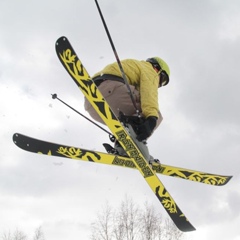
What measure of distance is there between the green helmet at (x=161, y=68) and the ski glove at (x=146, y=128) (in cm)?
88

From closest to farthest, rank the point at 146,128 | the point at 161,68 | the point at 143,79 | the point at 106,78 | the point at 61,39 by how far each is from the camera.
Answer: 1. the point at 61,39
2. the point at 146,128
3. the point at 143,79
4. the point at 106,78
5. the point at 161,68

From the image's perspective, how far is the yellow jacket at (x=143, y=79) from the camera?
12.8 ft

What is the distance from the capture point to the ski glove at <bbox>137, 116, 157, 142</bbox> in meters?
3.86

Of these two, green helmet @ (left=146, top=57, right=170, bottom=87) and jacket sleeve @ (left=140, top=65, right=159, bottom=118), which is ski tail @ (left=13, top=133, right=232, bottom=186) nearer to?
jacket sleeve @ (left=140, top=65, right=159, bottom=118)

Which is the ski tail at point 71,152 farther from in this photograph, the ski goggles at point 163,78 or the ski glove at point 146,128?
the ski goggles at point 163,78

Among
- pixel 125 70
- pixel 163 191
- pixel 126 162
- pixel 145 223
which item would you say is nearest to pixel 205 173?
pixel 163 191

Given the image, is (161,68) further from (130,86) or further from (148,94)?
(148,94)

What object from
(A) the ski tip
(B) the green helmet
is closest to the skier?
(B) the green helmet

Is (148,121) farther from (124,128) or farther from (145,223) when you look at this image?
(145,223)

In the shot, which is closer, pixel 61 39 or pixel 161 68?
pixel 61 39

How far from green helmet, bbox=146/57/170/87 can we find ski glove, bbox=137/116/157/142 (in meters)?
0.88

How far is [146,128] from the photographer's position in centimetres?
391

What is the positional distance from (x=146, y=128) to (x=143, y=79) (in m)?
0.60

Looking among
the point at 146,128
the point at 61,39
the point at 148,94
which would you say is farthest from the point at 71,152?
the point at 61,39
